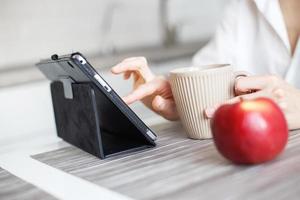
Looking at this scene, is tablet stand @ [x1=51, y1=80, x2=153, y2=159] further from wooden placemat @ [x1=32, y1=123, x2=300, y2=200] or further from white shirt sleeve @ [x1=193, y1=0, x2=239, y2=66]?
white shirt sleeve @ [x1=193, y1=0, x2=239, y2=66]

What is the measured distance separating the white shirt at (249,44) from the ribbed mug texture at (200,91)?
1.41 feet

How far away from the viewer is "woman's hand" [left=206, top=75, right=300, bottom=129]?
27.5 inches

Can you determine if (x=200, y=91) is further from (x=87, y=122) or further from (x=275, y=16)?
(x=275, y=16)

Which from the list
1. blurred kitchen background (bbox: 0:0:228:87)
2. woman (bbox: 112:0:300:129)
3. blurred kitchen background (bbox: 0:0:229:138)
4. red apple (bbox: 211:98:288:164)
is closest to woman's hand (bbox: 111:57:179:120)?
woman (bbox: 112:0:300:129)

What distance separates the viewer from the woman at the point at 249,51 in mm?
833

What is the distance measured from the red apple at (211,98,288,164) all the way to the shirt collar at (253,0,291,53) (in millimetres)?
536

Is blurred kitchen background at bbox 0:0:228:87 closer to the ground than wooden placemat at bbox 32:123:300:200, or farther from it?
farther from it

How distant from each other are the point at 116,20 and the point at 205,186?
1.27 metres

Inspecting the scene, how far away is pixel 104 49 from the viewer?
165 cm

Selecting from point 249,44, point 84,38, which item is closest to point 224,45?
point 249,44

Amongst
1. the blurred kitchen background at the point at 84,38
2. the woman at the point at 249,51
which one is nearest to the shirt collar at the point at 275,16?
the woman at the point at 249,51

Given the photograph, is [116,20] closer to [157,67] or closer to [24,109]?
[157,67]

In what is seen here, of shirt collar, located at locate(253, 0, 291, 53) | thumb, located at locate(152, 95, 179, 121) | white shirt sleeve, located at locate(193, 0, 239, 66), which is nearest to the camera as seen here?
thumb, located at locate(152, 95, 179, 121)

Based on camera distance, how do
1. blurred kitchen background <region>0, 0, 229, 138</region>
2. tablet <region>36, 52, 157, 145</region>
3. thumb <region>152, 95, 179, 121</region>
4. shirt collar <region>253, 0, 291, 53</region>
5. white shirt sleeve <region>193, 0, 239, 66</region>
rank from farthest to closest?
blurred kitchen background <region>0, 0, 229, 138</region>, white shirt sleeve <region>193, 0, 239, 66</region>, shirt collar <region>253, 0, 291, 53</region>, thumb <region>152, 95, 179, 121</region>, tablet <region>36, 52, 157, 145</region>
